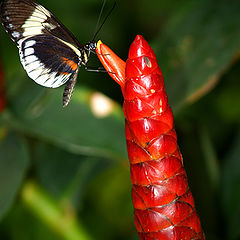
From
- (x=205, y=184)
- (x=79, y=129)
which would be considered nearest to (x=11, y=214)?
(x=79, y=129)

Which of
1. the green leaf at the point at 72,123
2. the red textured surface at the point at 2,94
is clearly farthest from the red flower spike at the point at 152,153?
the red textured surface at the point at 2,94

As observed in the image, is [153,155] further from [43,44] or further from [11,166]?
[11,166]

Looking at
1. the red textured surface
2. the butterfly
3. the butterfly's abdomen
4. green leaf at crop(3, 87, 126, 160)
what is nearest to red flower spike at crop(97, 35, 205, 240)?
the butterfly's abdomen

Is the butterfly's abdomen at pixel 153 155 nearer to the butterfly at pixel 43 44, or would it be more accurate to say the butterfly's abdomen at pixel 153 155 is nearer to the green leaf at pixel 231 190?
the butterfly at pixel 43 44

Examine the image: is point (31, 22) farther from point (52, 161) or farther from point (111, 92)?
point (111, 92)

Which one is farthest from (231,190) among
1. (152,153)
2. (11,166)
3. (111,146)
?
(152,153)

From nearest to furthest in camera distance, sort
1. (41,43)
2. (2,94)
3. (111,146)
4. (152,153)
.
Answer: (152,153), (41,43), (111,146), (2,94)
